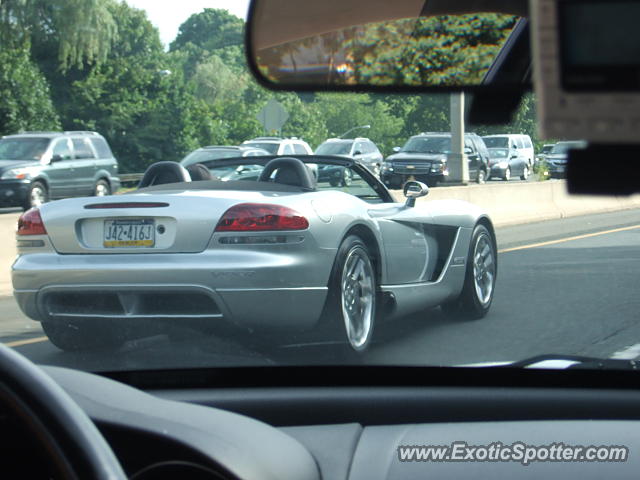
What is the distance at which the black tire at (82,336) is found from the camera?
4.80 m

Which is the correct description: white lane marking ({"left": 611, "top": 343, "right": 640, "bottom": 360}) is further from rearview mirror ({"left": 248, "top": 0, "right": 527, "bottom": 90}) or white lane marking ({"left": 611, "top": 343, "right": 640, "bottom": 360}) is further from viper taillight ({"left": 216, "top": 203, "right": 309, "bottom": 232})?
rearview mirror ({"left": 248, "top": 0, "right": 527, "bottom": 90})

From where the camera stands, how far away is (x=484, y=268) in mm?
5945

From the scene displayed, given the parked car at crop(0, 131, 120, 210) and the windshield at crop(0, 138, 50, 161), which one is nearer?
the parked car at crop(0, 131, 120, 210)

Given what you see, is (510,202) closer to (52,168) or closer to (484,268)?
(484,268)

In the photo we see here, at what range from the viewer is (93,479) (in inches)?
53.4

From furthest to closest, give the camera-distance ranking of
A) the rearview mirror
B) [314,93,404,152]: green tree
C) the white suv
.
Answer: the white suv, [314,93,404,152]: green tree, the rearview mirror

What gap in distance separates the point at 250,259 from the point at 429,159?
110 cm

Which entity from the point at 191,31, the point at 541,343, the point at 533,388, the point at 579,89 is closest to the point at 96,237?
the point at 191,31

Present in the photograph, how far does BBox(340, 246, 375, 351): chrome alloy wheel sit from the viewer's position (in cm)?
489

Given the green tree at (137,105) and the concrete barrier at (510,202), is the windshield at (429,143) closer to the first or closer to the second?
the concrete barrier at (510,202)

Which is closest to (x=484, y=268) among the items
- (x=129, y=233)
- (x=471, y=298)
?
(x=471, y=298)

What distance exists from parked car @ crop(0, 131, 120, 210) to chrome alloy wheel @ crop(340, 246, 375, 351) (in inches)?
598

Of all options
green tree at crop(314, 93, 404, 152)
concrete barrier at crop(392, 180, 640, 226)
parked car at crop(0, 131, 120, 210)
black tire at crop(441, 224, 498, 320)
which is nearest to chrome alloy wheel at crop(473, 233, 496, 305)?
black tire at crop(441, 224, 498, 320)

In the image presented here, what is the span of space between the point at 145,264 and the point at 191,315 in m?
0.38
